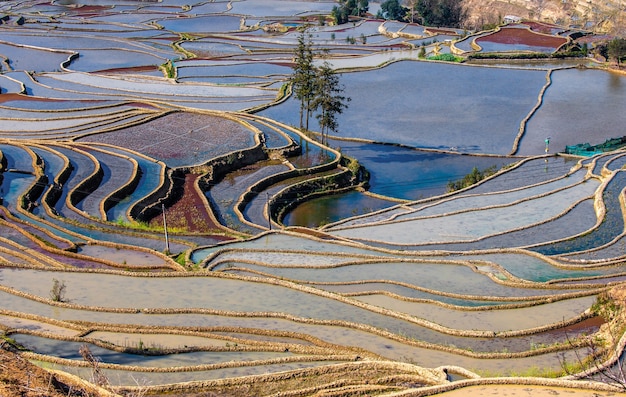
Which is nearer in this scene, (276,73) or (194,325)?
(194,325)

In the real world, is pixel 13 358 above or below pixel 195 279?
above

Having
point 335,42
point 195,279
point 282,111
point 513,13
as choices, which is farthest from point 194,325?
point 513,13

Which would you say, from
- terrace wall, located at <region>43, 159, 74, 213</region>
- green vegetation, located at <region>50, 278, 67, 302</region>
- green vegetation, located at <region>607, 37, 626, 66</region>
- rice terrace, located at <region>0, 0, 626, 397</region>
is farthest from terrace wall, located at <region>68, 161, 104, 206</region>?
green vegetation, located at <region>607, 37, 626, 66</region>

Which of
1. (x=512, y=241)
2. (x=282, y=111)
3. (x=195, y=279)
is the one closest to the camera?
(x=195, y=279)

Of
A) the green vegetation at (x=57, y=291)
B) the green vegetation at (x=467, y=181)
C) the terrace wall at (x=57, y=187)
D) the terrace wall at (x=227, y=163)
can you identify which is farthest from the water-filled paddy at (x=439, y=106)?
the green vegetation at (x=57, y=291)

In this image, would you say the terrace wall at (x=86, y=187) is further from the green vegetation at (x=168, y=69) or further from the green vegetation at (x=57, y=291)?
the green vegetation at (x=168, y=69)

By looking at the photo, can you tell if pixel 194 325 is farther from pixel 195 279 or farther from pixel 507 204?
pixel 507 204

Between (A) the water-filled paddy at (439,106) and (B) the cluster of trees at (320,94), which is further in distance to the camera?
(A) the water-filled paddy at (439,106)
